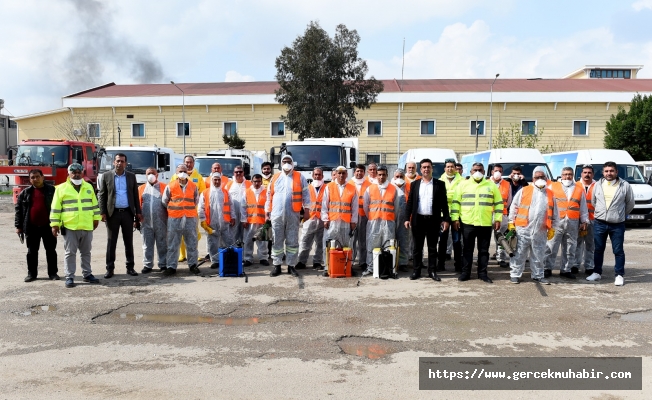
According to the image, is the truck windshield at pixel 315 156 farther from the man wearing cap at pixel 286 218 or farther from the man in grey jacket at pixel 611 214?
the man in grey jacket at pixel 611 214

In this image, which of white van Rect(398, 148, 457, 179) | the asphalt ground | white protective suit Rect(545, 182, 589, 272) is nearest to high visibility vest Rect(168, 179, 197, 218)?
the asphalt ground

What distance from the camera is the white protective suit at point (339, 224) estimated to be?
8.86 m

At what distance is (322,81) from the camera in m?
30.3

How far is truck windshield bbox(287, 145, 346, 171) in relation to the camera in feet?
50.6

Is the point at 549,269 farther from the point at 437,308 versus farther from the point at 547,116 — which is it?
the point at 547,116

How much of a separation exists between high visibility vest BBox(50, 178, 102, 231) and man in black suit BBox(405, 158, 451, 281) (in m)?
5.00

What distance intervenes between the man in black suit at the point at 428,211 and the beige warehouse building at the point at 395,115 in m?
28.8

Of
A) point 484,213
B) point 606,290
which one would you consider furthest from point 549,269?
point 484,213

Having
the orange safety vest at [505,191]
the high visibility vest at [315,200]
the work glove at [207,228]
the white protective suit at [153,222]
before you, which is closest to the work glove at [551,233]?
the orange safety vest at [505,191]

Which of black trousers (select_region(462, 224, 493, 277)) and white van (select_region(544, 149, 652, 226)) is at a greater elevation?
white van (select_region(544, 149, 652, 226))

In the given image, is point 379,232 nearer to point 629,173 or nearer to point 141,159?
point 629,173

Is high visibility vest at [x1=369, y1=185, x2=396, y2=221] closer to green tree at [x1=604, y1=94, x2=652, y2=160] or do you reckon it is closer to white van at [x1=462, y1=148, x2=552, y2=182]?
white van at [x1=462, y1=148, x2=552, y2=182]

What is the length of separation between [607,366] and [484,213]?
368 centimetres

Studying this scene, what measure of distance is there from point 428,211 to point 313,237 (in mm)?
2233
